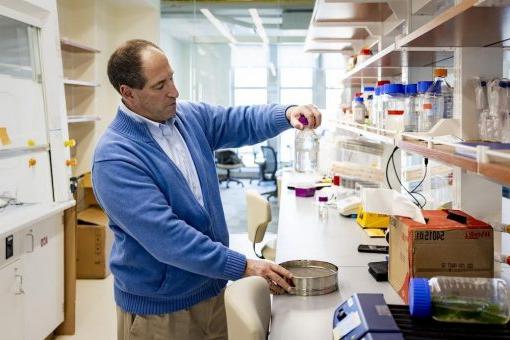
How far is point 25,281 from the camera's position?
8.99 ft

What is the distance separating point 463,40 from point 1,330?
2463 millimetres

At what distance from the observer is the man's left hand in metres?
1.92

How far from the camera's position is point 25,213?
8.80 ft

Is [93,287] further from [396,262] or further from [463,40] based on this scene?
[463,40]

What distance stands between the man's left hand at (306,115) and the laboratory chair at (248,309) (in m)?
0.72

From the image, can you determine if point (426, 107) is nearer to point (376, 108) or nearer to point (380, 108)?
point (380, 108)

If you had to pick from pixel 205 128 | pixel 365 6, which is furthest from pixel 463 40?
pixel 365 6

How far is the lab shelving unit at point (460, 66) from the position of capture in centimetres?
111

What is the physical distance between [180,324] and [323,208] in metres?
1.45

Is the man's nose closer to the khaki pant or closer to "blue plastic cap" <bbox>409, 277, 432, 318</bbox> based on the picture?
the khaki pant

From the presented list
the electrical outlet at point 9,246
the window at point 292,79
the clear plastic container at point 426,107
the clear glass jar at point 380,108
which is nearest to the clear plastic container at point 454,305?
the clear plastic container at point 426,107

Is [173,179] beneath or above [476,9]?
beneath

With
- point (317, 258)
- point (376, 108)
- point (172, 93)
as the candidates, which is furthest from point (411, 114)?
point (172, 93)

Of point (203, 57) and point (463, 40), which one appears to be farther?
point (203, 57)
